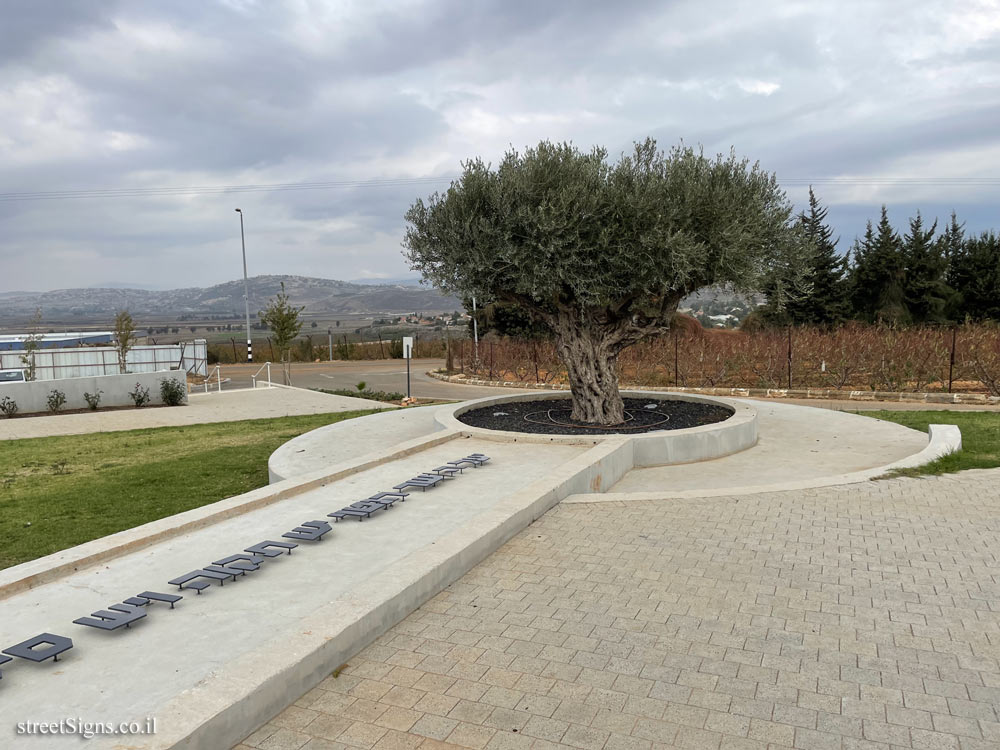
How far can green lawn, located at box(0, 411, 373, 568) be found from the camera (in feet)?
25.2

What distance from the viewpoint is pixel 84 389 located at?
19766 mm

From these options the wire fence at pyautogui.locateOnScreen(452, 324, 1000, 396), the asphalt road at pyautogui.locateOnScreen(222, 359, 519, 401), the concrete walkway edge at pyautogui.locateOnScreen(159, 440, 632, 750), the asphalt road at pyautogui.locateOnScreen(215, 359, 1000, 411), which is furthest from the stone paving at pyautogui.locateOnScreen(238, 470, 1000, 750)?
the asphalt road at pyautogui.locateOnScreen(222, 359, 519, 401)

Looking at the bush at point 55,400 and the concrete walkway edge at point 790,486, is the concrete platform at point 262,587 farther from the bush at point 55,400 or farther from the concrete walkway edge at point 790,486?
the bush at point 55,400

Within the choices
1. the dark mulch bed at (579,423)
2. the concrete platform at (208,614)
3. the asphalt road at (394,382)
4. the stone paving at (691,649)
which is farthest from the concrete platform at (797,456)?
the asphalt road at (394,382)

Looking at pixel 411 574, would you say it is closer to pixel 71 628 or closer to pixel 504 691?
pixel 504 691

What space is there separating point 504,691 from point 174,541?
3.45 metres

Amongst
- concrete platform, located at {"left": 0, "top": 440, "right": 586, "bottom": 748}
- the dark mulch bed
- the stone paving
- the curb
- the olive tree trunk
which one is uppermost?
the olive tree trunk

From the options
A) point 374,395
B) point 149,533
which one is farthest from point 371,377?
point 149,533

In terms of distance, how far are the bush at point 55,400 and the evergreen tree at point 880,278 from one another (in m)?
34.6

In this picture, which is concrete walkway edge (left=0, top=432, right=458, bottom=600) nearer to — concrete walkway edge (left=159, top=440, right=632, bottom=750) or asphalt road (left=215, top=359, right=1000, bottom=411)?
concrete walkway edge (left=159, top=440, right=632, bottom=750)

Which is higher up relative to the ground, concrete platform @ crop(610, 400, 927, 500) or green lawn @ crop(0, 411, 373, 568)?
concrete platform @ crop(610, 400, 927, 500)

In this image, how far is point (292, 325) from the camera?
2716 cm

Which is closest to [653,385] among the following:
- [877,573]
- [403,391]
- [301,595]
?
[403,391]

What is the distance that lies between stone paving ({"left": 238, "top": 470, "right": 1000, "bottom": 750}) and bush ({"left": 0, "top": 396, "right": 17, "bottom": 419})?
1810cm
